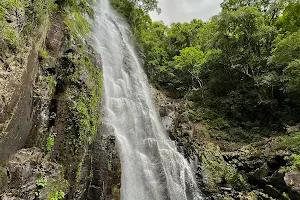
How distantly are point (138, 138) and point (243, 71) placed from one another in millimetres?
9159

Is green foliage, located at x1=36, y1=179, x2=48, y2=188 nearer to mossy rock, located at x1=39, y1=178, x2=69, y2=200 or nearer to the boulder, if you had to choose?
mossy rock, located at x1=39, y1=178, x2=69, y2=200

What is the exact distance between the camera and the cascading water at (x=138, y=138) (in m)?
10.9

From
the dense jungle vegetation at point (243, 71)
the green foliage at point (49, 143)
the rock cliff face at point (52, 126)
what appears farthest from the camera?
the dense jungle vegetation at point (243, 71)

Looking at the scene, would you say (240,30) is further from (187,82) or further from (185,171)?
(185,171)

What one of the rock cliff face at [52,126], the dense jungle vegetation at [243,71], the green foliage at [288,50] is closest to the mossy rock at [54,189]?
the rock cliff face at [52,126]

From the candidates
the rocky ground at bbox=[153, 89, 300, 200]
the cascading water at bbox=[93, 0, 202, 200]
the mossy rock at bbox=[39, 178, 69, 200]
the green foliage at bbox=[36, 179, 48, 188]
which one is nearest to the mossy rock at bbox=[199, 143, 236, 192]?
the rocky ground at bbox=[153, 89, 300, 200]

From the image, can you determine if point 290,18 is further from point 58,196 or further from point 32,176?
point 32,176

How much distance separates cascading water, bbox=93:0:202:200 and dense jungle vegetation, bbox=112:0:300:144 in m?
3.98

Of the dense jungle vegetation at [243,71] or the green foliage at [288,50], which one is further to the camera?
the dense jungle vegetation at [243,71]

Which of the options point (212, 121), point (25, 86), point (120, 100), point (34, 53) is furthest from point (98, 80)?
point (212, 121)

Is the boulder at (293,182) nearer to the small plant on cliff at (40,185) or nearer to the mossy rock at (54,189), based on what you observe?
the mossy rock at (54,189)

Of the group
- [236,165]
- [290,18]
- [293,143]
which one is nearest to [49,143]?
[236,165]

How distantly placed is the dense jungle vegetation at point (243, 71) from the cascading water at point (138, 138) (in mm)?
3979

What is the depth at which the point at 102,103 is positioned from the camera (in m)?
12.7
